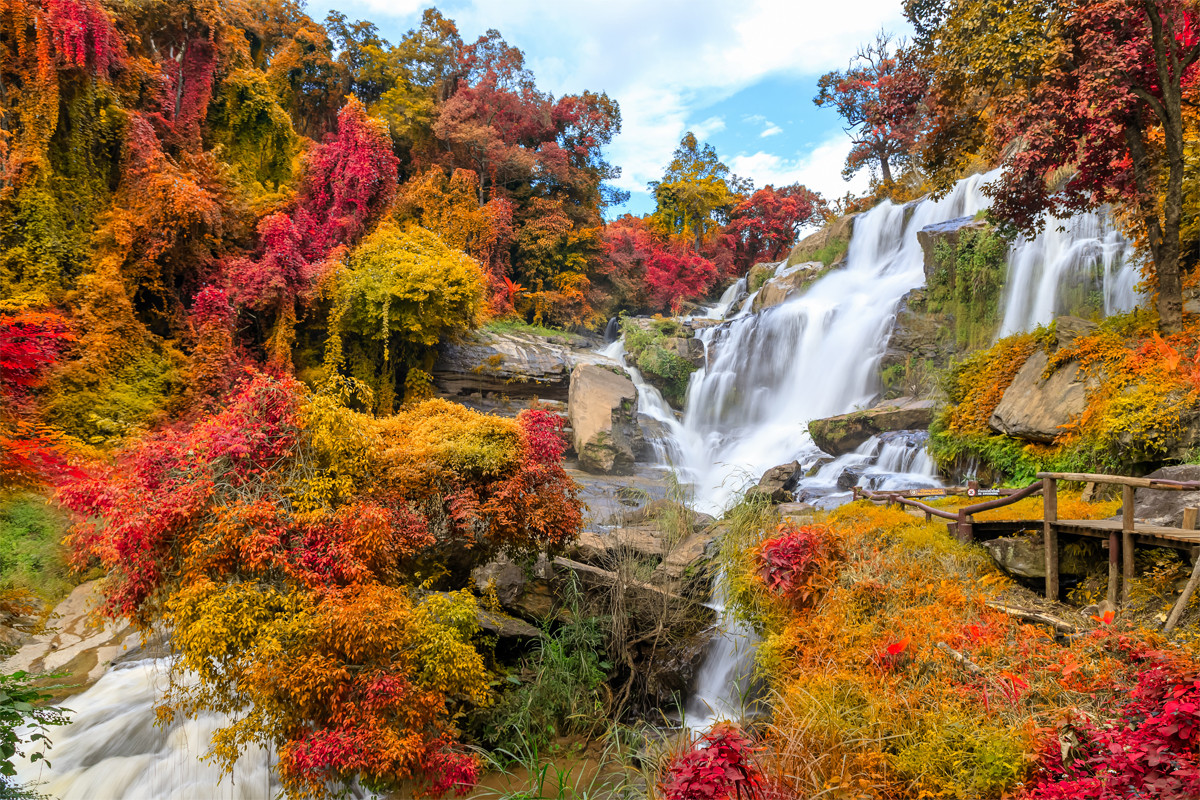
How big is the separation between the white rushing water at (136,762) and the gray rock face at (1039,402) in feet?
29.6

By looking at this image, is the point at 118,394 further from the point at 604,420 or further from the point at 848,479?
the point at 848,479

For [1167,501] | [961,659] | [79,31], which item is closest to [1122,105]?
[1167,501]

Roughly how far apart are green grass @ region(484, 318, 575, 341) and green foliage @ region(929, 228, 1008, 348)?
31.4ft

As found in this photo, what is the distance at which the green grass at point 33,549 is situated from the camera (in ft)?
24.5

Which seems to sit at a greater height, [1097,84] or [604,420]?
[1097,84]

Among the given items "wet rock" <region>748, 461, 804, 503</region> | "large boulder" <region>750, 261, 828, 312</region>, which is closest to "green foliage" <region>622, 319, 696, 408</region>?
"large boulder" <region>750, 261, 828, 312</region>

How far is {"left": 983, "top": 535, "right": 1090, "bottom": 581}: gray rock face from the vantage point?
499cm

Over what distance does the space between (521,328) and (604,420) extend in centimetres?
547

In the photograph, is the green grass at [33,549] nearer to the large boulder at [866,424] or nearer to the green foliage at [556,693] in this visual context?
the green foliage at [556,693]

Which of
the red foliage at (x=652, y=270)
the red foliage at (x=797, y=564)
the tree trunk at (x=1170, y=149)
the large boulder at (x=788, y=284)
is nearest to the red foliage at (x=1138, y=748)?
the red foliage at (x=797, y=564)

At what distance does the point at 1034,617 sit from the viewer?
4.45 m

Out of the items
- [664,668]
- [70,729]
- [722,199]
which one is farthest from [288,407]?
[722,199]

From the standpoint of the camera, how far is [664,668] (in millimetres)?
6375

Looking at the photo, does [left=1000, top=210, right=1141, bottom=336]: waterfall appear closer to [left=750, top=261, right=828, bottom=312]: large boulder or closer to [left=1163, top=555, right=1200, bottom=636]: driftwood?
[left=750, top=261, right=828, bottom=312]: large boulder
